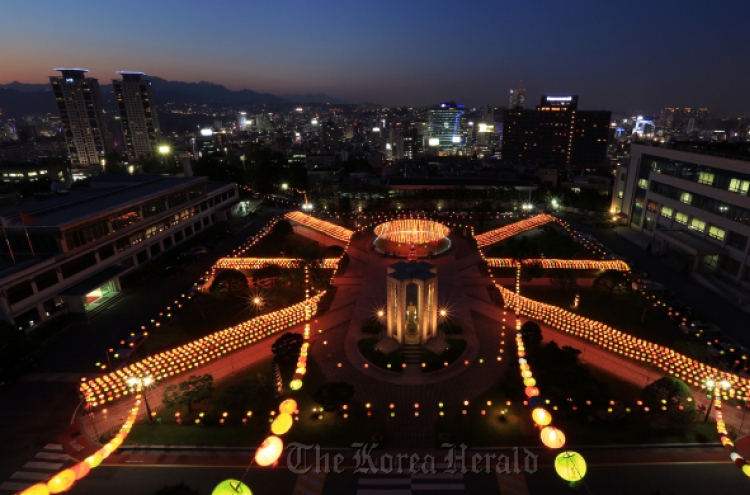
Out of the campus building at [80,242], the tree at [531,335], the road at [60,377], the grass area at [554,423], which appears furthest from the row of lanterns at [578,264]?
Result: the campus building at [80,242]

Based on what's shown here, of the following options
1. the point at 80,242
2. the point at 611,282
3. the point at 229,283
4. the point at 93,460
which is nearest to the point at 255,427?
the point at 93,460

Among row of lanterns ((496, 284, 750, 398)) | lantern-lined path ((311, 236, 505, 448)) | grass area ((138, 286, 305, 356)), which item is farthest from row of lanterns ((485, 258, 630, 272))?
grass area ((138, 286, 305, 356))

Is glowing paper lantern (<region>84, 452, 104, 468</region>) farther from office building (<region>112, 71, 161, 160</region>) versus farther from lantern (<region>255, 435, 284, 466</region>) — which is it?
office building (<region>112, 71, 161, 160</region>)

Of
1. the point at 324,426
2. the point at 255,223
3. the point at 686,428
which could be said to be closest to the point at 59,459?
the point at 324,426

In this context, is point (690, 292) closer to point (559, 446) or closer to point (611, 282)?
point (611, 282)

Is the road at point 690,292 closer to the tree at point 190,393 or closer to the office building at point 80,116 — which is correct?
the tree at point 190,393

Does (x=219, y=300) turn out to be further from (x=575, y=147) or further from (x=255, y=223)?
(x=575, y=147)

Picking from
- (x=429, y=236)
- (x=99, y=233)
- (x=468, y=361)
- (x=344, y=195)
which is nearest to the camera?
(x=468, y=361)
